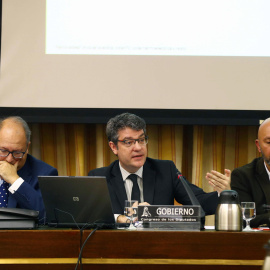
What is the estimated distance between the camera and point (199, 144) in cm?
355

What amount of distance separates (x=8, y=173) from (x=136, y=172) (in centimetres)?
73

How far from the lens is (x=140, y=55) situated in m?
3.34

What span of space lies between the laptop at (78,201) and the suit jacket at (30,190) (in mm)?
422

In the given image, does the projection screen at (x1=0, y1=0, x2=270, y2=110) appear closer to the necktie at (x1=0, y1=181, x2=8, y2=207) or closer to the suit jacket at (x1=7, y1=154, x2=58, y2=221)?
the suit jacket at (x1=7, y1=154, x2=58, y2=221)

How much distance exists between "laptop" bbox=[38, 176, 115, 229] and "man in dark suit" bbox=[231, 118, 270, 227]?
1.07 meters

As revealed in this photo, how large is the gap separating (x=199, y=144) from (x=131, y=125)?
915mm

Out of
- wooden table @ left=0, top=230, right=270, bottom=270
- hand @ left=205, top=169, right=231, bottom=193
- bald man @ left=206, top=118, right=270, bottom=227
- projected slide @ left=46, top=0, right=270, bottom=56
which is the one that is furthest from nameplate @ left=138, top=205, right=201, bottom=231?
projected slide @ left=46, top=0, right=270, bottom=56

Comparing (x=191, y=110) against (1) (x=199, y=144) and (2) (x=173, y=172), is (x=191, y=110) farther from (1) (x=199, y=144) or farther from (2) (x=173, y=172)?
(2) (x=173, y=172)

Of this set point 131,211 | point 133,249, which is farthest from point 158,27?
point 133,249

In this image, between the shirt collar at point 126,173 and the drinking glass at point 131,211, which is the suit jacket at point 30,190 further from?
the drinking glass at point 131,211

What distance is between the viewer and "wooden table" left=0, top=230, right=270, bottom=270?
1733 mm

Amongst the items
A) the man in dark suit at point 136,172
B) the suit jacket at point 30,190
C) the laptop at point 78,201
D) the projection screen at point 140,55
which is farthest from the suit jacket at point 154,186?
the laptop at point 78,201

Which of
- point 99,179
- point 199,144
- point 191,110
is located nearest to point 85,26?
point 191,110

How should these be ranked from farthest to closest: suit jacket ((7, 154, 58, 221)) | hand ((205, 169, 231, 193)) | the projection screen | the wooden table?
the projection screen < suit jacket ((7, 154, 58, 221)) < hand ((205, 169, 231, 193)) < the wooden table
